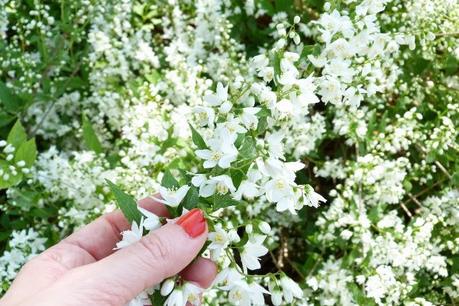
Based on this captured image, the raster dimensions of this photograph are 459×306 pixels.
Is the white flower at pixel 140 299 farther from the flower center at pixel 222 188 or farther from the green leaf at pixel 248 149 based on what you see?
the green leaf at pixel 248 149

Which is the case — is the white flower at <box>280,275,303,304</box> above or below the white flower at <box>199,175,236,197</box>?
below

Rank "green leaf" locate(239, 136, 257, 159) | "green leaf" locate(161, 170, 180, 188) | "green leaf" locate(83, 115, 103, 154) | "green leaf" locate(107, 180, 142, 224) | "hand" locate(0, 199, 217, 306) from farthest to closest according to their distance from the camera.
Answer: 1. "green leaf" locate(83, 115, 103, 154)
2. "green leaf" locate(161, 170, 180, 188)
3. "green leaf" locate(107, 180, 142, 224)
4. "green leaf" locate(239, 136, 257, 159)
5. "hand" locate(0, 199, 217, 306)

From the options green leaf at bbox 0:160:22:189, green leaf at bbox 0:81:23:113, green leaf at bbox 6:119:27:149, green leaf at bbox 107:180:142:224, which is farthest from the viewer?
green leaf at bbox 0:81:23:113

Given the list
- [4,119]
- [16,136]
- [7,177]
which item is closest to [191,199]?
[7,177]

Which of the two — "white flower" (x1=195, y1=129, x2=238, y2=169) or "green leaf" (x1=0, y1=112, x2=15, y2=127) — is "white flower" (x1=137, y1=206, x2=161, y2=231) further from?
"green leaf" (x1=0, y1=112, x2=15, y2=127)

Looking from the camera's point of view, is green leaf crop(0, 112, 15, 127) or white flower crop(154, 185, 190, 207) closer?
white flower crop(154, 185, 190, 207)

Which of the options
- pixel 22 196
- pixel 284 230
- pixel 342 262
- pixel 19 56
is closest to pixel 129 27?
pixel 19 56

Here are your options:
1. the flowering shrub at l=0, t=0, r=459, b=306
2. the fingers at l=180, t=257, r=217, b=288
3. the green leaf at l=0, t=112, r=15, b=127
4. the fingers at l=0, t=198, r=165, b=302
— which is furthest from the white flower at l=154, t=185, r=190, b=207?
the green leaf at l=0, t=112, r=15, b=127

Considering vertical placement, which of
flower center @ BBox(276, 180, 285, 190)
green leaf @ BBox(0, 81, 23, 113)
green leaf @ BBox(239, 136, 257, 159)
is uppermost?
green leaf @ BBox(0, 81, 23, 113)
